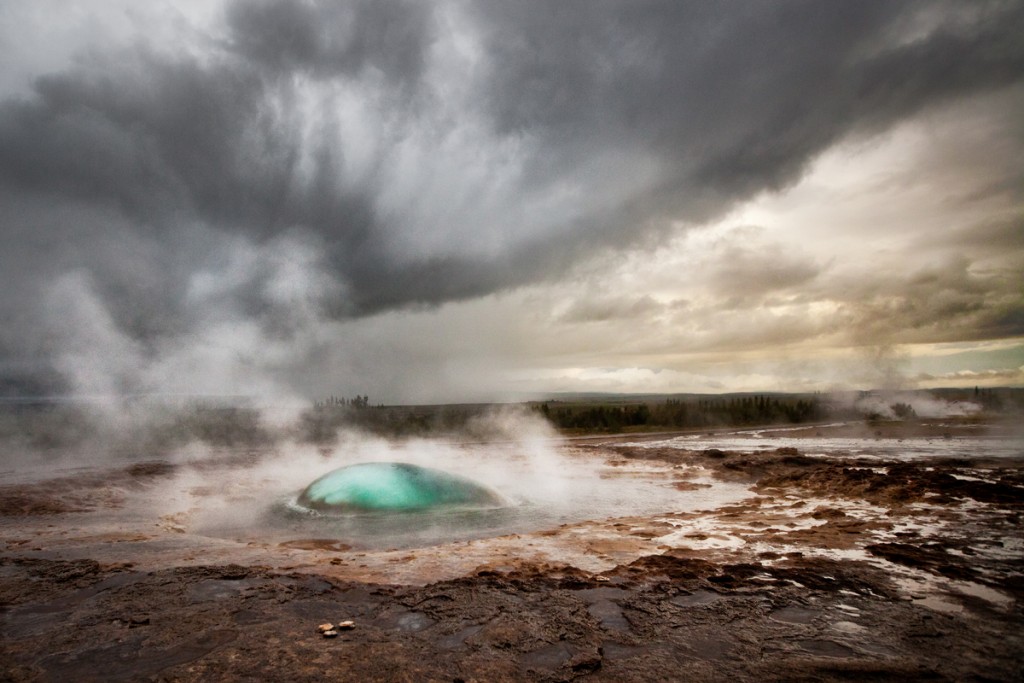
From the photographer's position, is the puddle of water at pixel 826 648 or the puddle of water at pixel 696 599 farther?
the puddle of water at pixel 696 599

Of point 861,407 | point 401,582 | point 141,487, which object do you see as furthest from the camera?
point 861,407

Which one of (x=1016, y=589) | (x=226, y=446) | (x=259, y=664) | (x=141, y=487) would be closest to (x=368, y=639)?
(x=259, y=664)

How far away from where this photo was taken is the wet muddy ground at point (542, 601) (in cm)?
454

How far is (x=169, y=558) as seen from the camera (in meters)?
7.96

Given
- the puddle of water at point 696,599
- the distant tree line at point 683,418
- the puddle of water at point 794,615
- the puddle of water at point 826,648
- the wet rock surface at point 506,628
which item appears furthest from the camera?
the distant tree line at point 683,418

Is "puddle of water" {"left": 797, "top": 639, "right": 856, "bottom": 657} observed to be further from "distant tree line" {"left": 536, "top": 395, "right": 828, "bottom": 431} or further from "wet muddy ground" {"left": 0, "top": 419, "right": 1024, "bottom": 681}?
"distant tree line" {"left": 536, "top": 395, "right": 828, "bottom": 431}

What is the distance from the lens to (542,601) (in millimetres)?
6098

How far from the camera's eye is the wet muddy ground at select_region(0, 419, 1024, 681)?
4543 mm

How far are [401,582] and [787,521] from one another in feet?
28.7

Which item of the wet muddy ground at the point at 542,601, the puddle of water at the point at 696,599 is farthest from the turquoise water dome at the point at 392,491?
the puddle of water at the point at 696,599

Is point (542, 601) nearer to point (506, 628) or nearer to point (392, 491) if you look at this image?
point (506, 628)

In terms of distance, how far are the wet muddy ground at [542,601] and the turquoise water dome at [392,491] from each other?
2421 mm

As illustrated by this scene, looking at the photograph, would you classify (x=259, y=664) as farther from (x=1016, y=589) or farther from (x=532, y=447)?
(x=532, y=447)

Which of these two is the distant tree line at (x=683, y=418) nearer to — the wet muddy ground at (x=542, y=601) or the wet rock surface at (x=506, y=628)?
the wet muddy ground at (x=542, y=601)
